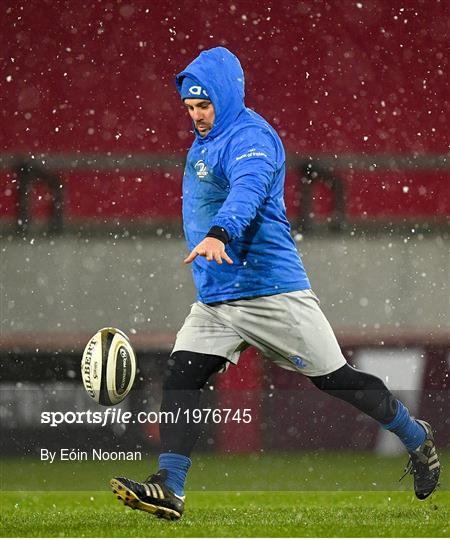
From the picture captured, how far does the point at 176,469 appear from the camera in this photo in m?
3.56

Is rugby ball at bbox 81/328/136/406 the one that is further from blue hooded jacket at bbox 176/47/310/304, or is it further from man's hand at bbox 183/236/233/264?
man's hand at bbox 183/236/233/264

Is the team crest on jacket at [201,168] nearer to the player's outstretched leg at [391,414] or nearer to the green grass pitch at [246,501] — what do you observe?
the player's outstretched leg at [391,414]

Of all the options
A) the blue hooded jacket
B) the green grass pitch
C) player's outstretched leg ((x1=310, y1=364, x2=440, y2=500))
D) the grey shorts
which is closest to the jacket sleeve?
the blue hooded jacket

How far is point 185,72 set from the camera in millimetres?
3537

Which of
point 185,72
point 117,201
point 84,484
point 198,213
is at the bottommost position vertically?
point 84,484

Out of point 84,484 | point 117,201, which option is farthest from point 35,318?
point 84,484

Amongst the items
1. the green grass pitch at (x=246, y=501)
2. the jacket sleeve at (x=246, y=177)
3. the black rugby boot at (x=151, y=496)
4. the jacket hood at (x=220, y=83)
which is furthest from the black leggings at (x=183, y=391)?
the jacket hood at (x=220, y=83)

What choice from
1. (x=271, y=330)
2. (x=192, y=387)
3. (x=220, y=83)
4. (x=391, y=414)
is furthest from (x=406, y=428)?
(x=220, y=83)

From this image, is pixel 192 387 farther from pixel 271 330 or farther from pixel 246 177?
pixel 246 177

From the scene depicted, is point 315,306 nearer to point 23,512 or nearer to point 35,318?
point 23,512

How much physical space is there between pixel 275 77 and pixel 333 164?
2.70 ft

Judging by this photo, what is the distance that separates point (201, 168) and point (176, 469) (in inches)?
37.6

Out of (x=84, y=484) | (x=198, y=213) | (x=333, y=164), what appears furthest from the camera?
(x=333, y=164)

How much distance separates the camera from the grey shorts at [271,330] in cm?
354
